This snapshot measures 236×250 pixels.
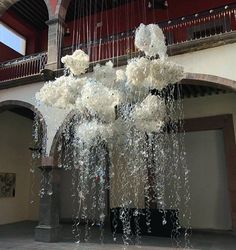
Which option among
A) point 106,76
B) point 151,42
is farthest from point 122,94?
point 151,42

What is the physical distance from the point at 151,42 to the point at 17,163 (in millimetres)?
8175

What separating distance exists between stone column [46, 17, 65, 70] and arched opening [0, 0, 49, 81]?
103cm

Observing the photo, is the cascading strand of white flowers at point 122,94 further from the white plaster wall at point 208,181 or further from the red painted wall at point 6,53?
the red painted wall at point 6,53

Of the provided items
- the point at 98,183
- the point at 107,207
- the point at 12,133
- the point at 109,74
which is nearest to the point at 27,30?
the point at 12,133

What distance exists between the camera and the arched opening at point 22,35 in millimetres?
10152

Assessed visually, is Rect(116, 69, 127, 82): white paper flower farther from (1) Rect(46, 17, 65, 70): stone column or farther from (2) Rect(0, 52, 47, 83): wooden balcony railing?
(2) Rect(0, 52, 47, 83): wooden balcony railing

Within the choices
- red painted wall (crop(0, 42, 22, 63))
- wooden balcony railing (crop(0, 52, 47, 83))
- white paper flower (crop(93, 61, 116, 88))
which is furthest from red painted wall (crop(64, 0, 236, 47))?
white paper flower (crop(93, 61, 116, 88))

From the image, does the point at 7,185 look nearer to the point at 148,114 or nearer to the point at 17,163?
the point at 17,163

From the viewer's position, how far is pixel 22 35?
1162 cm

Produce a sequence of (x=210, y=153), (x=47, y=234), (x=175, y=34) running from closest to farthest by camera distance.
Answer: (x=47, y=234) < (x=175, y=34) < (x=210, y=153)

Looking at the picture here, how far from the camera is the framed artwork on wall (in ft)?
36.2

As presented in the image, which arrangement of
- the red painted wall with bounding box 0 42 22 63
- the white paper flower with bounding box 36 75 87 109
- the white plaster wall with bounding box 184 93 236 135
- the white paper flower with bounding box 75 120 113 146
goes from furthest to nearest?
the red painted wall with bounding box 0 42 22 63 → the white plaster wall with bounding box 184 93 236 135 → the white paper flower with bounding box 36 75 87 109 → the white paper flower with bounding box 75 120 113 146

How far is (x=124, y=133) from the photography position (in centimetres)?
539

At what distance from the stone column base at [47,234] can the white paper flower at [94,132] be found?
3207 millimetres
